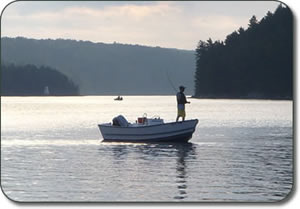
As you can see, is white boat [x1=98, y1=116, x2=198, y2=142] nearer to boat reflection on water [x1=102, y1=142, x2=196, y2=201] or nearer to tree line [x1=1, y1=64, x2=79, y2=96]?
boat reflection on water [x1=102, y1=142, x2=196, y2=201]

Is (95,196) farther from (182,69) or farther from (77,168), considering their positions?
(77,168)

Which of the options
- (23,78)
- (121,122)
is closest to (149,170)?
(23,78)

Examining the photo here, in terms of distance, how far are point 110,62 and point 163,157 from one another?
8.49 meters

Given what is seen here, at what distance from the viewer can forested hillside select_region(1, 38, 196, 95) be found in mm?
6746

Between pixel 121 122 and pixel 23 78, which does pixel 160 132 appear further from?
pixel 23 78

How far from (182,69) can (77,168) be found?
16.6ft

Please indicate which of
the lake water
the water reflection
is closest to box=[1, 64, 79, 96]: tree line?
the lake water

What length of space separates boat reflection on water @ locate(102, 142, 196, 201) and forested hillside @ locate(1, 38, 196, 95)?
165cm

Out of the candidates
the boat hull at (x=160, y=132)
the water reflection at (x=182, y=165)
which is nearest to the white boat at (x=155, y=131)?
the boat hull at (x=160, y=132)

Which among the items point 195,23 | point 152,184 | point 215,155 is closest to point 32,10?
point 195,23

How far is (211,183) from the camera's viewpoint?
32.6 ft

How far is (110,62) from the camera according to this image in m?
7.75

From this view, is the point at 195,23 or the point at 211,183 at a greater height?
the point at 195,23

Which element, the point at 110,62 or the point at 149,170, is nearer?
the point at 110,62
